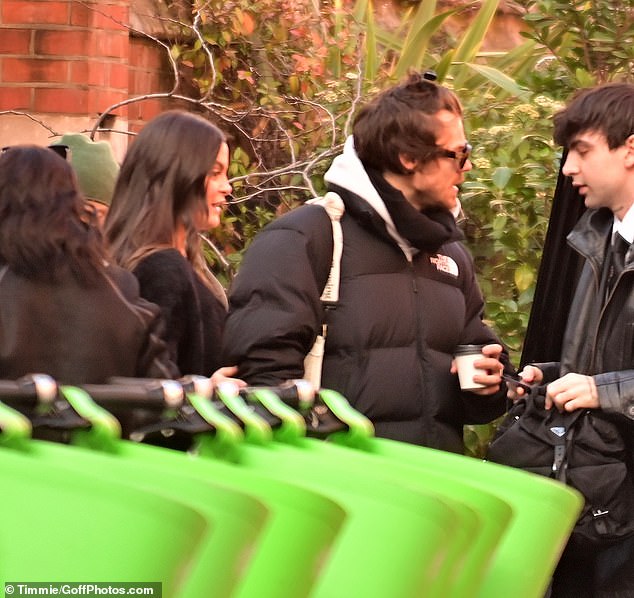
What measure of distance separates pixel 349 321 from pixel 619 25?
247 centimetres

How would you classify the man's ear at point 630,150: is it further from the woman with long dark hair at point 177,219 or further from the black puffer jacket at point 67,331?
the black puffer jacket at point 67,331

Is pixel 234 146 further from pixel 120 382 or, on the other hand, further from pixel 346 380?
pixel 120 382

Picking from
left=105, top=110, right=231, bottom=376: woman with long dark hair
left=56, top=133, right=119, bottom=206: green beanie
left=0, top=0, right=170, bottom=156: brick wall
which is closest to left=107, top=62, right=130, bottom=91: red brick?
left=0, top=0, right=170, bottom=156: brick wall

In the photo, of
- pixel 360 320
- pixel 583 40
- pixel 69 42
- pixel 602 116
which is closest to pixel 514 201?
pixel 583 40

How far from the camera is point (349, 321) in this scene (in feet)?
11.4

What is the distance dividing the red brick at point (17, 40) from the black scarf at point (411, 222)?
2801 mm

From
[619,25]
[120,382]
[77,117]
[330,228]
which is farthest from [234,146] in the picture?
[120,382]

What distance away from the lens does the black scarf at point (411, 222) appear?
3477 mm

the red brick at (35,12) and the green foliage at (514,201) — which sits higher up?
the red brick at (35,12)

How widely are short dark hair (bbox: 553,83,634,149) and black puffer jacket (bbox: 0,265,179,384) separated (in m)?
1.41

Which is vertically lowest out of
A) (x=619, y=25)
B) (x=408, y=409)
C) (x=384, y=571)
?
(x=408, y=409)

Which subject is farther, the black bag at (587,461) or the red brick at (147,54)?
the red brick at (147,54)

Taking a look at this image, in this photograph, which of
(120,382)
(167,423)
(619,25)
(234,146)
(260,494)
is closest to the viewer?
(260,494)

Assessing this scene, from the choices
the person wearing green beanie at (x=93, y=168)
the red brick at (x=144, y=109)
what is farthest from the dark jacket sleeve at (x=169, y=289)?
the red brick at (x=144, y=109)
